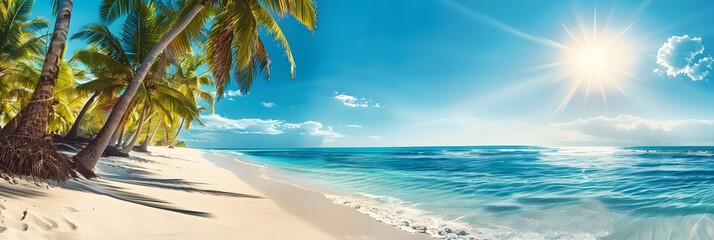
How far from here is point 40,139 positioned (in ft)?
23.6

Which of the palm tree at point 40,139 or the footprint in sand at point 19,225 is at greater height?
the palm tree at point 40,139

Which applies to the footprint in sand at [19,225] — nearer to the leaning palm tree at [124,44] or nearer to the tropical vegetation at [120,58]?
the tropical vegetation at [120,58]

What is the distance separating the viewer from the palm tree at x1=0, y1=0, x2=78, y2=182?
6484 mm

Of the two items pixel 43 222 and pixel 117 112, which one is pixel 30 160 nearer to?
pixel 117 112

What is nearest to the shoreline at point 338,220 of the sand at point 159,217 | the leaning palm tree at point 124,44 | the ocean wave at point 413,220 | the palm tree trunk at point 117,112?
the sand at point 159,217

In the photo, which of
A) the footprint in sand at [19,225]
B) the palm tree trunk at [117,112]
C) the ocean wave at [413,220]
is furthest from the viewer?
the palm tree trunk at [117,112]

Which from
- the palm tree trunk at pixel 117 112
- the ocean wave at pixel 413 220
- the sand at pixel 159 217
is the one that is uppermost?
the palm tree trunk at pixel 117 112

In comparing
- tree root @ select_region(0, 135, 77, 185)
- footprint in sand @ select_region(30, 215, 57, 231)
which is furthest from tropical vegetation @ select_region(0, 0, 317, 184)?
footprint in sand @ select_region(30, 215, 57, 231)

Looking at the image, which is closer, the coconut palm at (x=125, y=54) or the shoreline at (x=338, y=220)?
the shoreline at (x=338, y=220)

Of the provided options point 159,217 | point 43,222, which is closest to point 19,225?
point 43,222

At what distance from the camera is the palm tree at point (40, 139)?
6.48 metres

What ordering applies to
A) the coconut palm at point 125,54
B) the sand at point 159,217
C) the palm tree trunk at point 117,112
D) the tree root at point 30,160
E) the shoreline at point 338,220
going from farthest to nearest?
the coconut palm at point 125,54, the palm tree trunk at point 117,112, the tree root at point 30,160, the shoreline at point 338,220, the sand at point 159,217

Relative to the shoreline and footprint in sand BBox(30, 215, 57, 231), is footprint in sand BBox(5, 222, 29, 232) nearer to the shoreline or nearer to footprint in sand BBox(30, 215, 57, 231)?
footprint in sand BBox(30, 215, 57, 231)

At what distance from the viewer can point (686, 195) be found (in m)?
11.9
